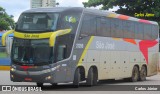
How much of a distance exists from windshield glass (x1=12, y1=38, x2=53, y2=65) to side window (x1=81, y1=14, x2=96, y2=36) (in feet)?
7.67

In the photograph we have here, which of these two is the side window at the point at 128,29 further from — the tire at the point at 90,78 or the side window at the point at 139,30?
the tire at the point at 90,78

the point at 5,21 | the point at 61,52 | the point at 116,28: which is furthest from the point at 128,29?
the point at 5,21

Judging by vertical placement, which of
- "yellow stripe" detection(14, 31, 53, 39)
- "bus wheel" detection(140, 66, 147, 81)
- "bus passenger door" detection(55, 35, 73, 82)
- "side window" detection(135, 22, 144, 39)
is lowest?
"bus wheel" detection(140, 66, 147, 81)

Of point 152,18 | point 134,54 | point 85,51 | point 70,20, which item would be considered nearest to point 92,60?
point 85,51

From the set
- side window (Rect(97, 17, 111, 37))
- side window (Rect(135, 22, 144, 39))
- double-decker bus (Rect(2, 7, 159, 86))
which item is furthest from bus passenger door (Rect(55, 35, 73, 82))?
side window (Rect(135, 22, 144, 39))

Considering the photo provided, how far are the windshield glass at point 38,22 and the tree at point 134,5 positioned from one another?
79.7ft

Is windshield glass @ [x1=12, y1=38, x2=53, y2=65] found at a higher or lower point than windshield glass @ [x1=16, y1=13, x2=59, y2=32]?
lower

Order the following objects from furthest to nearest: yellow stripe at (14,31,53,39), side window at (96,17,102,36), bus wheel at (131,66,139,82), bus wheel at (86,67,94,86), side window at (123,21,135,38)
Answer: bus wheel at (131,66,139,82) → side window at (123,21,135,38) → side window at (96,17,102,36) → bus wheel at (86,67,94,86) → yellow stripe at (14,31,53,39)

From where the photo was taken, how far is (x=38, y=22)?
67.5ft

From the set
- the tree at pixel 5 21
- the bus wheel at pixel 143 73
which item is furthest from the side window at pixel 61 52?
the tree at pixel 5 21

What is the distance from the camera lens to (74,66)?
70.2 feet

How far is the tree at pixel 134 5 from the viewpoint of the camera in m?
44.5

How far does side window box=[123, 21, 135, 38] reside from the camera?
26.8 m

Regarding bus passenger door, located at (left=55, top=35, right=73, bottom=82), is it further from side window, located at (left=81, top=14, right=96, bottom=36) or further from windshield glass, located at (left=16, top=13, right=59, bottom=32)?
side window, located at (left=81, top=14, right=96, bottom=36)
